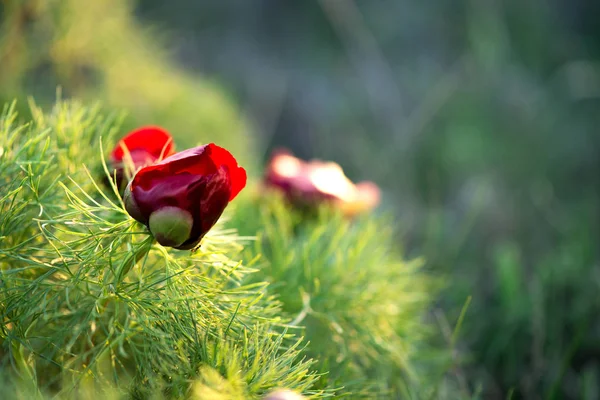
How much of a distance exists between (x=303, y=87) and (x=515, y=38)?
25.2 inches

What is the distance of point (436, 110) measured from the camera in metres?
1.11

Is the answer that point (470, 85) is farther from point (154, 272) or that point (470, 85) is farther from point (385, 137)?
point (154, 272)

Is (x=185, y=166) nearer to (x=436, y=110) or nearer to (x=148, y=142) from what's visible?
(x=148, y=142)

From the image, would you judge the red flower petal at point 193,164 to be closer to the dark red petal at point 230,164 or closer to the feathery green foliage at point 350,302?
the dark red petal at point 230,164

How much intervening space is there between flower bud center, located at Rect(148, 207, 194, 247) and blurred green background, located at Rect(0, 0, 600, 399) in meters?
0.34

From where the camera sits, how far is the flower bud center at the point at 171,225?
285mm

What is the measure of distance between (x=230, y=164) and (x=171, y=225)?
46 millimetres

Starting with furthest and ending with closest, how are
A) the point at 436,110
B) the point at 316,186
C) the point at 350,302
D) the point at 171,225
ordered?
1. the point at 436,110
2. the point at 316,186
3. the point at 350,302
4. the point at 171,225

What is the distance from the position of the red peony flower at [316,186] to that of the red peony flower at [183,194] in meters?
0.26

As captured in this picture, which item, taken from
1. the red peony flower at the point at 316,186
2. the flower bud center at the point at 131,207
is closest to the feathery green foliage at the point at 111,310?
the flower bud center at the point at 131,207

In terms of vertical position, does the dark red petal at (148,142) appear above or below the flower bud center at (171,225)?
above

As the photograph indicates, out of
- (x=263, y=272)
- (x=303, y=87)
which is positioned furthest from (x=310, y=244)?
(x=303, y=87)

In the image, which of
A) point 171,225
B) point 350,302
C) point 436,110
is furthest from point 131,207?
point 436,110

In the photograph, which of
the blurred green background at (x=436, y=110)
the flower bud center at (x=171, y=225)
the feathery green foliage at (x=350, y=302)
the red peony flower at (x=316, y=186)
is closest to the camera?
the flower bud center at (x=171, y=225)
